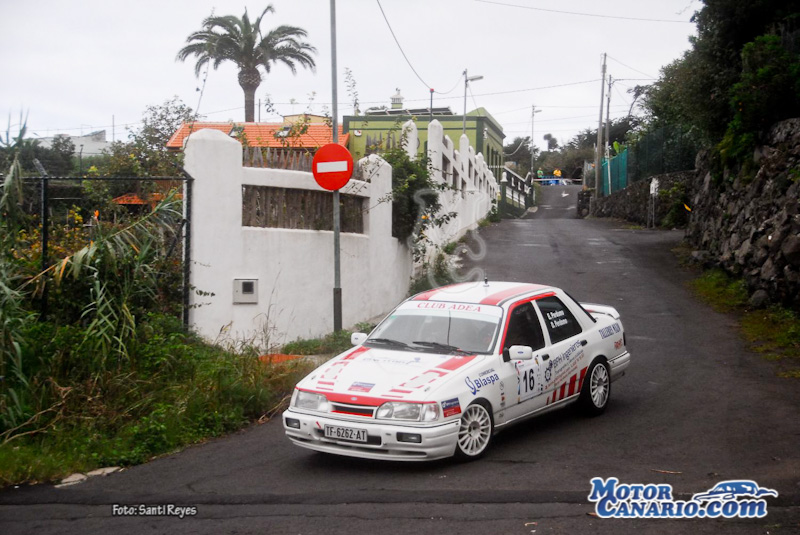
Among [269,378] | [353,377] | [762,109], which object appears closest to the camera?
[353,377]

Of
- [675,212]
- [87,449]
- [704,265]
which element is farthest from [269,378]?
[675,212]

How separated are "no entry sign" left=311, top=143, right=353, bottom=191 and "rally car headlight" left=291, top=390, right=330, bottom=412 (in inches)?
220

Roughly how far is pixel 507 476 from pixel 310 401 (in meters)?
1.84

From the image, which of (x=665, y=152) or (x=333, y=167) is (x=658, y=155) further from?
(x=333, y=167)

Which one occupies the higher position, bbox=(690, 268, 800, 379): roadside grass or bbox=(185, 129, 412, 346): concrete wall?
bbox=(185, 129, 412, 346): concrete wall

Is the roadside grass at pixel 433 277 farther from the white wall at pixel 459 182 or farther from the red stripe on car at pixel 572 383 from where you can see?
the red stripe on car at pixel 572 383

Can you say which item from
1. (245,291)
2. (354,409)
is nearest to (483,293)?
(354,409)

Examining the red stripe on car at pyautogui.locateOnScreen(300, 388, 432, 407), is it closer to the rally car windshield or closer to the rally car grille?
the rally car grille

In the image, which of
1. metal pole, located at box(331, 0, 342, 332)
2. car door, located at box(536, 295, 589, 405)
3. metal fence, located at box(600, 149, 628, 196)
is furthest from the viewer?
metal fence, located at box(600, 149, 628, 196)

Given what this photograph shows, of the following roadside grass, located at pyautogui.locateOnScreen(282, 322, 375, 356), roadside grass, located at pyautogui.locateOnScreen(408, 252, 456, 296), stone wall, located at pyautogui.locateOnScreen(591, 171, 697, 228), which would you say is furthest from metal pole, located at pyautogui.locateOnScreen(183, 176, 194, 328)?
stone wall, located at pyautogui.locateOnScreen(591, 171, 697, 228)

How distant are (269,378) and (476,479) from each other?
3880mm

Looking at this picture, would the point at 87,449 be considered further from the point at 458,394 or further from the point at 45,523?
the point at 458,394

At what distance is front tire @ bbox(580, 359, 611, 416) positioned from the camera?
860 cm

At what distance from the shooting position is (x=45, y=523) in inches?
234
